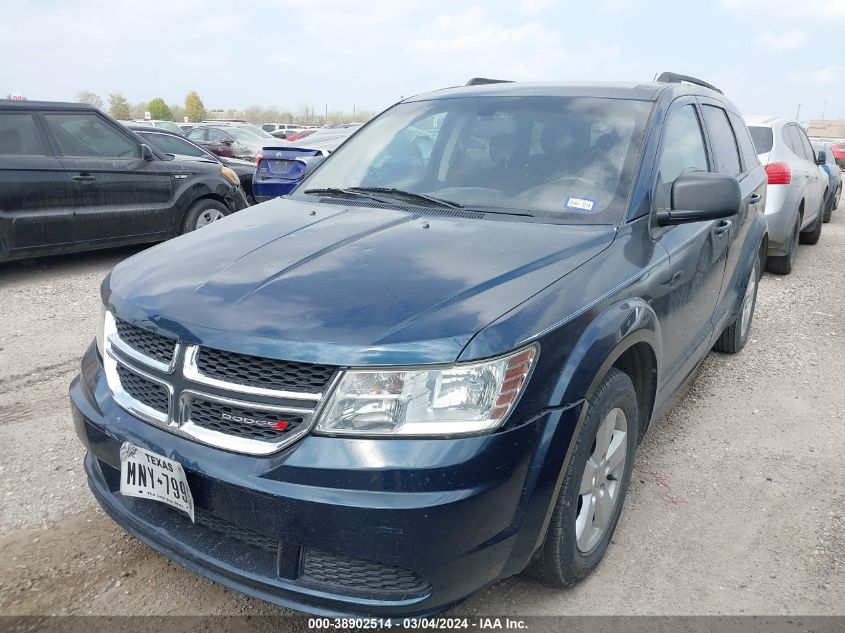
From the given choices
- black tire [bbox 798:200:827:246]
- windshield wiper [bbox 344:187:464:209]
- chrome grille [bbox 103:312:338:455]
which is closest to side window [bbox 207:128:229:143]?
black tire [bbox 798:200:827:246]

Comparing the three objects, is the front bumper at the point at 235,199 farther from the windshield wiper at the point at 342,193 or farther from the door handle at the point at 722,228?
the door handle at the point at 722,228

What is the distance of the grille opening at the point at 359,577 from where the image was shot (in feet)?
6.15

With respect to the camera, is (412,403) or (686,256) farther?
(686,256)

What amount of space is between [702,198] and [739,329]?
243cm

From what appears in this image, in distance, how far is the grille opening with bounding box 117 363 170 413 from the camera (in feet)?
6.82

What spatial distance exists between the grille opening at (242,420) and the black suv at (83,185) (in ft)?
17.6

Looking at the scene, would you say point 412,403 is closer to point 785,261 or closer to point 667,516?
point 667,516

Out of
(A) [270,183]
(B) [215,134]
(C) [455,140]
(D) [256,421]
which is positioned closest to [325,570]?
(D) [256,421]

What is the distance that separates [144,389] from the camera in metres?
2.15

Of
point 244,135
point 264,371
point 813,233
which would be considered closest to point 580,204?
point 264,371

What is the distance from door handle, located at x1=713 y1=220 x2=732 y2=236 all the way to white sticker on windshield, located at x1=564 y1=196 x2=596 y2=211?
1044 millimetres

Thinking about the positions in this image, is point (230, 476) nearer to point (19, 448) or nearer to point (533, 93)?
point (19, 448)

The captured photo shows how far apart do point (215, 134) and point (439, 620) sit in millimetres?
18378

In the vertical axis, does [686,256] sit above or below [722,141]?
below
